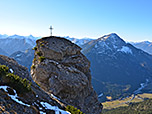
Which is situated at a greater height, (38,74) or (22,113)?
(22,113)

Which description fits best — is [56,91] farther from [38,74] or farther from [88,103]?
[88,103]

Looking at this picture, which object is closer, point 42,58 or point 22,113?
point 22,113

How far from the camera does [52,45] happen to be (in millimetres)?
38469

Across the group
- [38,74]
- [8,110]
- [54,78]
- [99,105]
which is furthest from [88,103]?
[8,110]

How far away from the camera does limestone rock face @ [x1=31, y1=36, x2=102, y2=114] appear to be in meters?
31.7

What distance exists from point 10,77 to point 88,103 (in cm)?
2398

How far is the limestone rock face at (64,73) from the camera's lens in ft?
104

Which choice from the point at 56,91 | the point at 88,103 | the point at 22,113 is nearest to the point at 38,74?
the point at 56,91

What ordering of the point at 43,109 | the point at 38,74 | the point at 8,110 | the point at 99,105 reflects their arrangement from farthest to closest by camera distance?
the point at 99,105 < the point at 38,74 < the point at 43,109 < the point at 8,110

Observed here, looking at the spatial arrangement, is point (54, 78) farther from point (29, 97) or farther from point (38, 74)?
point (29, 97)

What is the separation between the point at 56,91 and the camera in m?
30.4

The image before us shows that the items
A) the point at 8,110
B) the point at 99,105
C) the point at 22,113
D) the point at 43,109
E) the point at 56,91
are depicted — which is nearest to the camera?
the point at 8,110

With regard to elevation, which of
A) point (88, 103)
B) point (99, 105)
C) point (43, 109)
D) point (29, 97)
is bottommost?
point (99, 105)

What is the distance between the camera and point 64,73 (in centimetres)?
3303
